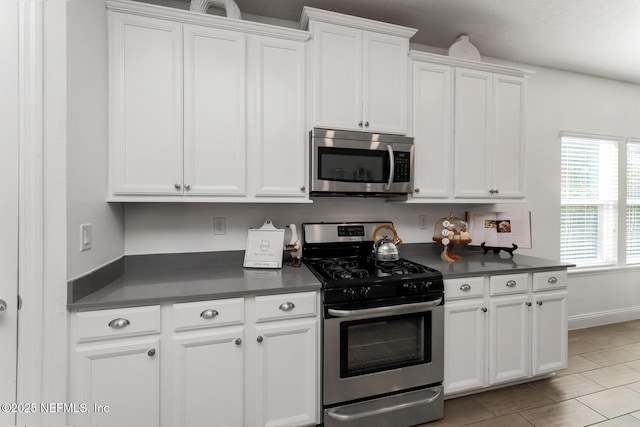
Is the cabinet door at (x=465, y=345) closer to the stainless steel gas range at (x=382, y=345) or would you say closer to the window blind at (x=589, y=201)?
the stainless steel gas range at (x=382, y=345)

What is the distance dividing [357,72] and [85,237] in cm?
192

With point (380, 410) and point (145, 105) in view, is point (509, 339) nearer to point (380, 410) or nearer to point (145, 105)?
point (380, 410)

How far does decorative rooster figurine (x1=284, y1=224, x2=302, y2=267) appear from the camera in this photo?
85.0 inches

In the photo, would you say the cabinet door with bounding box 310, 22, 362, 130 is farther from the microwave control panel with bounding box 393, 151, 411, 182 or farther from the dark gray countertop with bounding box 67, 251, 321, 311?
the dark gray countertop with bounding box 67, 251, 321, 311

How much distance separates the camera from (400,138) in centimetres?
220

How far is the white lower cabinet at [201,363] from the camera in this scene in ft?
4.59

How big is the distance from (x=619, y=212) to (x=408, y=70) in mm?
3317

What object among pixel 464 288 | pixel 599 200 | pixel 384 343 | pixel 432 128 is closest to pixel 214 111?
pixel 432 128

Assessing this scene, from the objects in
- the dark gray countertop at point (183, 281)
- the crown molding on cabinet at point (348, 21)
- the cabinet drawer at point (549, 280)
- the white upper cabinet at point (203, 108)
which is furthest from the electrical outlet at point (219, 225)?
the cabinet drawer at point (549, 280)

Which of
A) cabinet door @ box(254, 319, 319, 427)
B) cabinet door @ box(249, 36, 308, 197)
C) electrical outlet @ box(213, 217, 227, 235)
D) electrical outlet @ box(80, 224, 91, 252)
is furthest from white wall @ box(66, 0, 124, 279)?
cabinet door @ box(254, 319, 319, 427)

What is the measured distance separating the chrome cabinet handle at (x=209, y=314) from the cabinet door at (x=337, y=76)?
4.36 feet

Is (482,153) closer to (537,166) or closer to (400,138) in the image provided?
(400,138)

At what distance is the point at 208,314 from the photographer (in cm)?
155


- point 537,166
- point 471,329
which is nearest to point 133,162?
point 471,329
